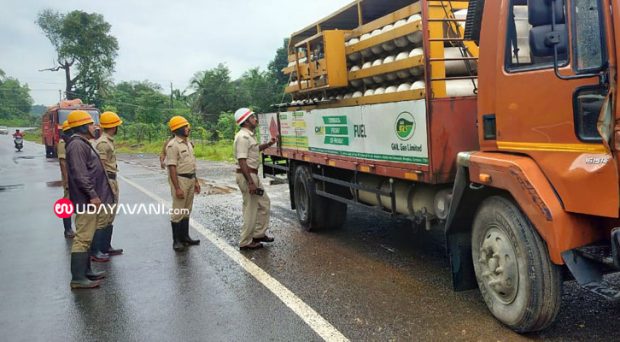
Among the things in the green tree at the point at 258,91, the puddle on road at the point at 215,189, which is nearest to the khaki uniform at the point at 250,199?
the puddle on road at the point at 215,189

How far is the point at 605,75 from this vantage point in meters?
2.83

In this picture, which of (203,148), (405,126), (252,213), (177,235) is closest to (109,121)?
(177,235)

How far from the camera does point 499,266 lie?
3.73 m

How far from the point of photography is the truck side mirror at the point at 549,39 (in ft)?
9.83

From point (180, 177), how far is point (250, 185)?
1.00 m

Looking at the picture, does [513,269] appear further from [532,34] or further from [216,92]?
[216,92]

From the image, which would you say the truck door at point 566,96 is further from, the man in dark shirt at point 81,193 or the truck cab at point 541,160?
the man in dark shirt at point 81,193

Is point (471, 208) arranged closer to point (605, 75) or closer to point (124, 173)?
point (605, 75)

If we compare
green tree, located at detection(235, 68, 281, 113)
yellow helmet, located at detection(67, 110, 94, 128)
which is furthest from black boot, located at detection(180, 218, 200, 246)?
green tree, located at detection(235, 68, 281, 113)

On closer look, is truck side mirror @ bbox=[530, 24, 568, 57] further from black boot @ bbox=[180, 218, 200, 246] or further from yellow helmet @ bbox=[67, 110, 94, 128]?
black boot @ bbox=[180, 218, 200, 246]

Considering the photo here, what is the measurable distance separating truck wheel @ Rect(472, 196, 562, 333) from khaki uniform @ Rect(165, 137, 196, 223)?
→ 12.9ft

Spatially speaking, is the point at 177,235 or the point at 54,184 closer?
the point at 177,235

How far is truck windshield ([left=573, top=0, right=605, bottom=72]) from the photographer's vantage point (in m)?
2.87

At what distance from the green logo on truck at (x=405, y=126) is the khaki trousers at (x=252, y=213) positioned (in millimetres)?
2267
